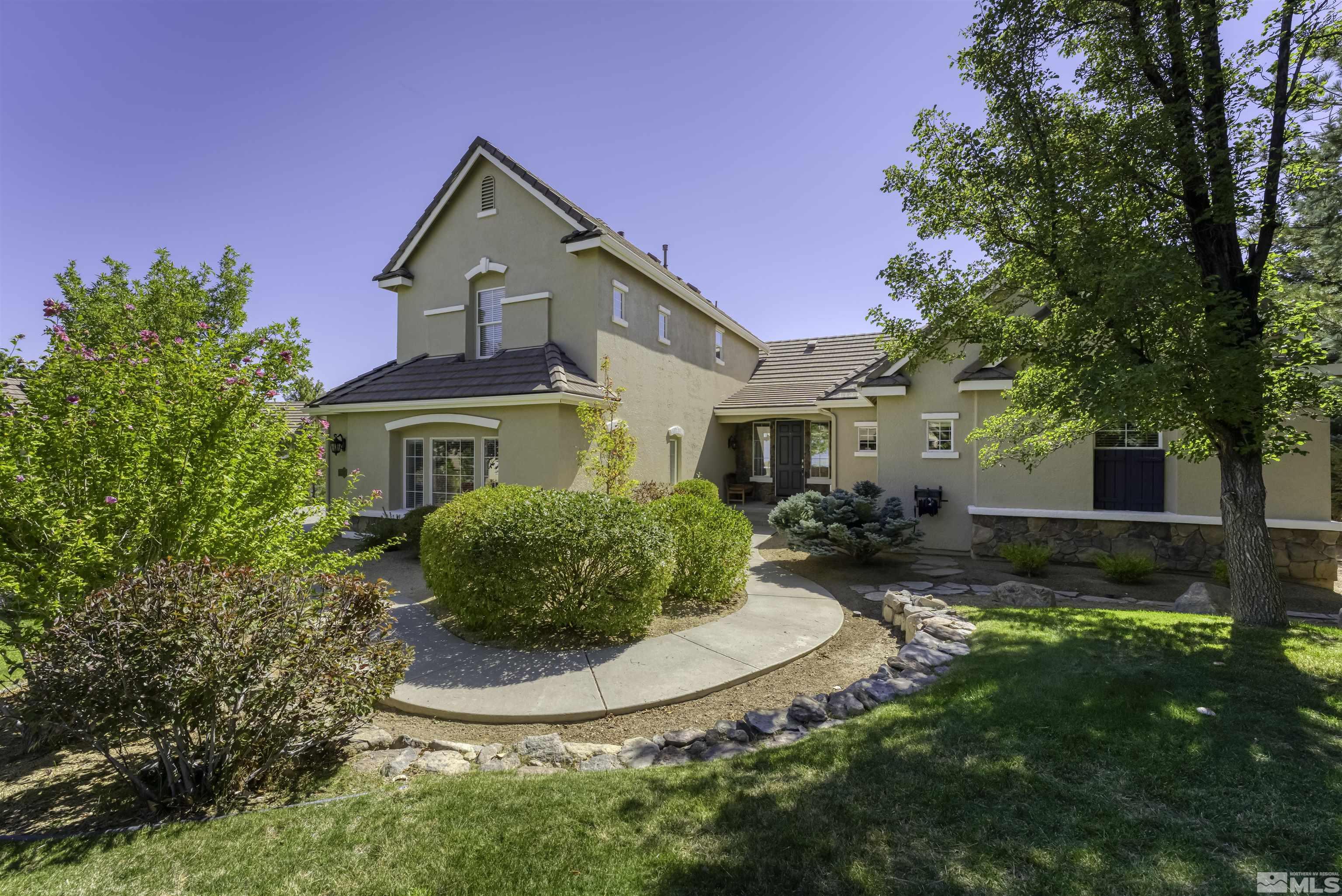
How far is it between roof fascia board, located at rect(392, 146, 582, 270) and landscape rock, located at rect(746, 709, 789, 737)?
11.6 meters

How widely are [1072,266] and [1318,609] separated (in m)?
7.22

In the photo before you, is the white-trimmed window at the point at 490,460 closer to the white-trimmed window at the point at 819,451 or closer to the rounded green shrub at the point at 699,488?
the rounded green shrub at the point at 699,488

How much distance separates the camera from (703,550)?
7.69 meters

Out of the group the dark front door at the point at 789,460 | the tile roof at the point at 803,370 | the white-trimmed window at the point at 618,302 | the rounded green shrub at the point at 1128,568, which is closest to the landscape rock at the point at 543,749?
the rounded green shrub at the point at 1128,568

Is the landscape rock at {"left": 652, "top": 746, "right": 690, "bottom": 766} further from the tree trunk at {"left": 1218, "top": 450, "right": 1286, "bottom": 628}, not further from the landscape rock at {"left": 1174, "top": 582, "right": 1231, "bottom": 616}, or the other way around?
the landscape rock at {"left": 1174, "top": 582, "right": 1231, "bottom": 616}

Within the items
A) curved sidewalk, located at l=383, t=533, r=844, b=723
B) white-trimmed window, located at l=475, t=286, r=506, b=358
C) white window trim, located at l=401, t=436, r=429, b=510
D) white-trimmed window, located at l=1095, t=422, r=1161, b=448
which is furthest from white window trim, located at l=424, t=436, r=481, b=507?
white-trimmed window, located at l=1095, t=422, r=1161, b=448

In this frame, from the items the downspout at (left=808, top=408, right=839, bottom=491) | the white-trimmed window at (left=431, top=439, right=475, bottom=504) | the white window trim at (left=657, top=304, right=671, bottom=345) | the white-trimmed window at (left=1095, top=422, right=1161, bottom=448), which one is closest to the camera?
the white-trimmed window at (left=1095, top=422, right=1161, bottom=448)

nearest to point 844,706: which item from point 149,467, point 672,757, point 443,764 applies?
point 672,757

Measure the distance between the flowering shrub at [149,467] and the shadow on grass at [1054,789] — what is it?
13.0ft

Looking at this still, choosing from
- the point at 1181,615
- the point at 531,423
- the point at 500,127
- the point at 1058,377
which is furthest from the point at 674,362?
the point at 1181,615

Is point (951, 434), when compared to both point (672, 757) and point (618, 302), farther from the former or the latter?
point (672, 757)

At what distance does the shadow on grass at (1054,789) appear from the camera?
8.46 feet

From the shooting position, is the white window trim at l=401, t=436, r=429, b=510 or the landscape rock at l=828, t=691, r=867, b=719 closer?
the landscape rock at l=828, t=691, r=867, b=719

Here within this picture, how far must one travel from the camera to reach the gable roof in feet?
42.8
